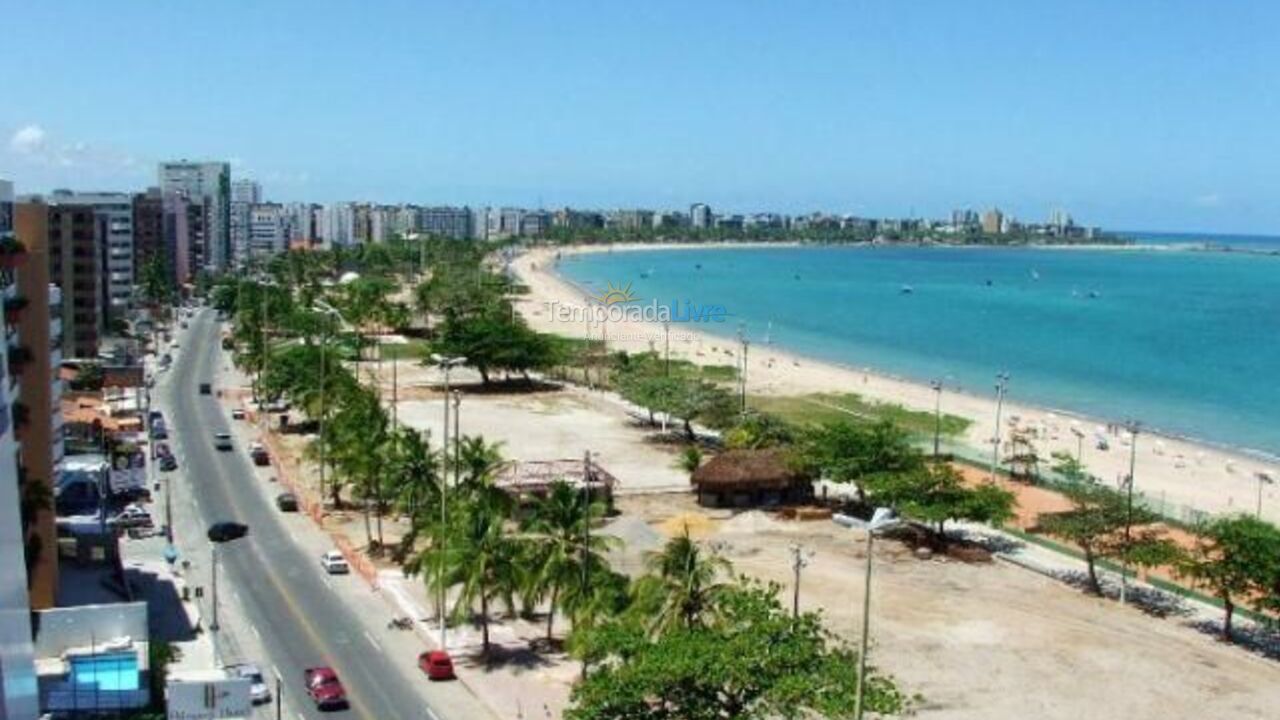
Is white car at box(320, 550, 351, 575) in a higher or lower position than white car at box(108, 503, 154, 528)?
lower

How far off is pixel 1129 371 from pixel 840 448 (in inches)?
2675

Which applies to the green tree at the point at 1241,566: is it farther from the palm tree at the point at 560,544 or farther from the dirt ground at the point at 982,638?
the palm tree at the point at 560,544

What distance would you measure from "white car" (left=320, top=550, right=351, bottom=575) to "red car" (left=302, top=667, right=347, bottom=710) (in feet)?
36.1

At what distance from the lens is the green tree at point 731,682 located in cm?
2167

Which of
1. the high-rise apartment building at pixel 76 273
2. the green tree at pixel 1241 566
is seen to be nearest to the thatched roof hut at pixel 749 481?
the green tree at pixel 1241 566

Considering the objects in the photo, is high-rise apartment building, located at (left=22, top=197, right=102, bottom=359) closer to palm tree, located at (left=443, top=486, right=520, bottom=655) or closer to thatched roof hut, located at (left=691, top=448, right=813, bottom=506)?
thatched roof hut, located at (left=691, top=448, right=813, bottom=506)

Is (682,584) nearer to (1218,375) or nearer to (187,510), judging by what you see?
(187,510)

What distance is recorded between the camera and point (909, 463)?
169 ft

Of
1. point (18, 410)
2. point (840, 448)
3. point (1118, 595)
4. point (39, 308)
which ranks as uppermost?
point (39, 308)

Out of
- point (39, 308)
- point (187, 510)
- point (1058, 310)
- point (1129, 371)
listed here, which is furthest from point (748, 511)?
point (1058, 310)

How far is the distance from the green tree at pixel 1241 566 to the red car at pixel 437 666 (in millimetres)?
23206

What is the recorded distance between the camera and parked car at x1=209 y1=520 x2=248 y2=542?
45688 mm

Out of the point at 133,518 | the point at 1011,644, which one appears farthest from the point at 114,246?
the point at 1011,644

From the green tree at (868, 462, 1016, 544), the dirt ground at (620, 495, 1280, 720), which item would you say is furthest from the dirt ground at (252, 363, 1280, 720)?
the green tree at (868, 462, 1016, 544)
